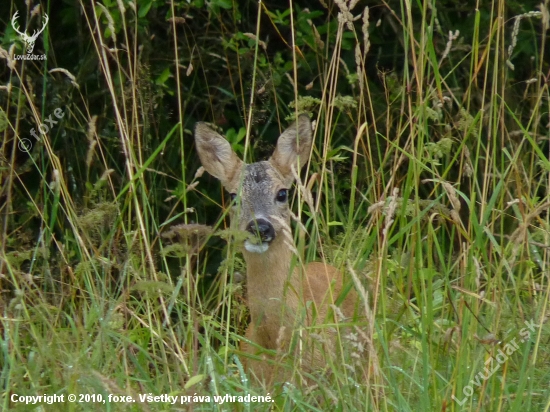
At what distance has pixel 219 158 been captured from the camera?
492cm

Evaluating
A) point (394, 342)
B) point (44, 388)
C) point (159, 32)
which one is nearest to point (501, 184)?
point (394, 342)

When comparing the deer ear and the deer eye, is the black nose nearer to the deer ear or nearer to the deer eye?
the deer eye

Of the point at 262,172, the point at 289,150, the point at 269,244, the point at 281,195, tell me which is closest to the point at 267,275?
the point at 269,244

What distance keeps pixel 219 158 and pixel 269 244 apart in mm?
823

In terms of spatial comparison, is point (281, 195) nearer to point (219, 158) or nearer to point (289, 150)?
point (289, 150)

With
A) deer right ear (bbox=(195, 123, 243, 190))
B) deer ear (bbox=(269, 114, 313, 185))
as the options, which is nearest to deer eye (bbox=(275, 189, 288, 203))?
deer ear (bbox=(269, 114, 313, 185))

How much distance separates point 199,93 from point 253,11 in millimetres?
582

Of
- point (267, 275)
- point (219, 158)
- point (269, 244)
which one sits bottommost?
point (267, 275)

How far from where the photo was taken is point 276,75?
551 cm

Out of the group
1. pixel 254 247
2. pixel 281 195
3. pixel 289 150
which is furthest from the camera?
pixel 289 150

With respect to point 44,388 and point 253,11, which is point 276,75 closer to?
point 253,11

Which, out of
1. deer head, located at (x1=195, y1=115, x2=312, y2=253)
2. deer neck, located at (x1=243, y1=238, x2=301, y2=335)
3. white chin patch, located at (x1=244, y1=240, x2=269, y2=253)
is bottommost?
deer neck, located at (x1=243, y1=238, x2=301, y2=335)

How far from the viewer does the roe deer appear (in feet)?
12.9

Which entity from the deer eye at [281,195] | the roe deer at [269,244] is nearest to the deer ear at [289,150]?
the roe deer at [269,244]
